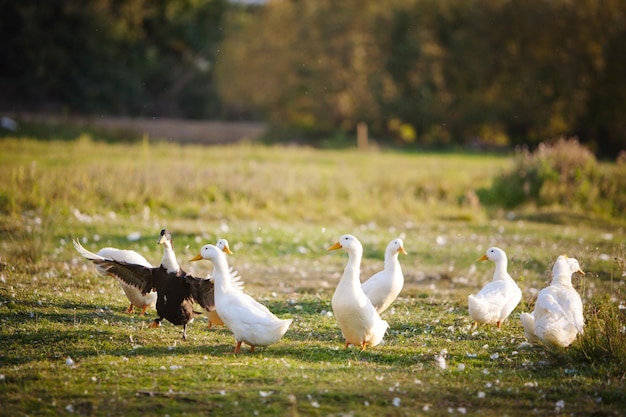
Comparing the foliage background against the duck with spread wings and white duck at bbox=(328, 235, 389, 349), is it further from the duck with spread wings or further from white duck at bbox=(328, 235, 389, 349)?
the duck with spread wings

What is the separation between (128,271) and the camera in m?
9.35

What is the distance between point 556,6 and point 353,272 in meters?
35.7

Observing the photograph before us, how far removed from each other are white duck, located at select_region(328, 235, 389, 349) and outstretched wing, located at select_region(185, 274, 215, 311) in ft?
5.05

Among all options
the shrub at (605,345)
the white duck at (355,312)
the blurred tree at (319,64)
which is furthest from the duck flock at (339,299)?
the blurred tree at (319,64)

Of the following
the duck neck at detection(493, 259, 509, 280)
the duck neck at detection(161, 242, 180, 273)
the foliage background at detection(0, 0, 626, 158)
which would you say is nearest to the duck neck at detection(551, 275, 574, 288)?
the duck neck at detection(493, 259, 509, 280)

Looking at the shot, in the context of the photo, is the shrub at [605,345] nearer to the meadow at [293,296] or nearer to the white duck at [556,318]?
the meadow at [293,296]

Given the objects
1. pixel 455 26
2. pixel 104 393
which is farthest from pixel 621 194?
pixel 455 26

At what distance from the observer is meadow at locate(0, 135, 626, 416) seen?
7129mm

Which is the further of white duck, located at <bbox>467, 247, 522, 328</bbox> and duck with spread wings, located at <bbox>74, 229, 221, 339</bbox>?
white duck, located at <bbox>467, 247, 522, 328</bbox>

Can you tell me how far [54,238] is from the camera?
50.4 ft

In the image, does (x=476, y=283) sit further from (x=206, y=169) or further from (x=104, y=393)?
(x=206, y=169)

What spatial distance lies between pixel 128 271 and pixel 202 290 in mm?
971

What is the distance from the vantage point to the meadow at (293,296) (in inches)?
281

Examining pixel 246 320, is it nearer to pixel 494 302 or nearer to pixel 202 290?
pixel 202 290
